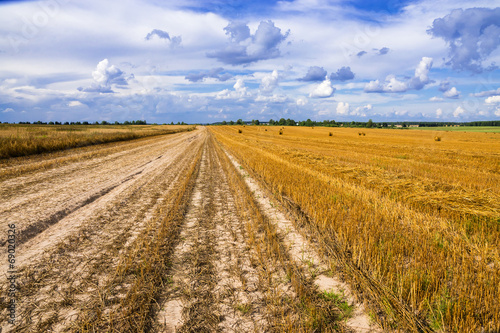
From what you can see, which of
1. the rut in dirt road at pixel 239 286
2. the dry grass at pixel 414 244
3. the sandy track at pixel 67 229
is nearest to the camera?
the rut in dirt road at pixel 239 286

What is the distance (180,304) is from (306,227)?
320 centimetres

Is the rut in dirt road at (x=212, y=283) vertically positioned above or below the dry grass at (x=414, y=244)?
below

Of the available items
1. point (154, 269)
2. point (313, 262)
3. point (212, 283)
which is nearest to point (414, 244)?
point (313, 262)

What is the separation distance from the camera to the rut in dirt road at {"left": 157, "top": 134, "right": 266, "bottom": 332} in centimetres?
270

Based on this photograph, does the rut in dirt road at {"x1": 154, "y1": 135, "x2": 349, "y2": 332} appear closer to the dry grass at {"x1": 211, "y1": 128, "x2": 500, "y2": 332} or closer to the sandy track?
the dry grass at {"x1": 211, "y1": 128, "x2": 500, "y2": 332}

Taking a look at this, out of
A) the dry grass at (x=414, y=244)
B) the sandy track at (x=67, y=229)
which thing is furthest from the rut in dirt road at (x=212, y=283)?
the dry grass at (x=414, y=244)

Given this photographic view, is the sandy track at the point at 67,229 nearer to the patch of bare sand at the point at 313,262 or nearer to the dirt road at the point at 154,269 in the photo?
the dirt road at the point at 154,269

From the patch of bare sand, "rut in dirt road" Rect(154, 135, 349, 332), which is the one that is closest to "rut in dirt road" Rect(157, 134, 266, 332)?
"rut in dirt road" Rect(154, 135, 349, 332)

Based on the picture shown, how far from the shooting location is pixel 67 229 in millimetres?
5035

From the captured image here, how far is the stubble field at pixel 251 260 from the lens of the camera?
2.74m

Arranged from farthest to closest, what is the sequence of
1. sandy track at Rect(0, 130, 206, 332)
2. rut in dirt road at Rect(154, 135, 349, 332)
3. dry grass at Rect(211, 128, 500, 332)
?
sandy track at Rect(0, 130, 206, 332) < dry grass at Rect(211, 128, 500, 332) < rut in dirt road at Rect(154, 135, 349, 332)

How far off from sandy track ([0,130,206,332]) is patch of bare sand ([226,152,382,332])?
2.98 metres

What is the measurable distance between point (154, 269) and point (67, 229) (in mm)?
2749

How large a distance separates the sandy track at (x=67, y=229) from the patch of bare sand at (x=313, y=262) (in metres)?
2.98
